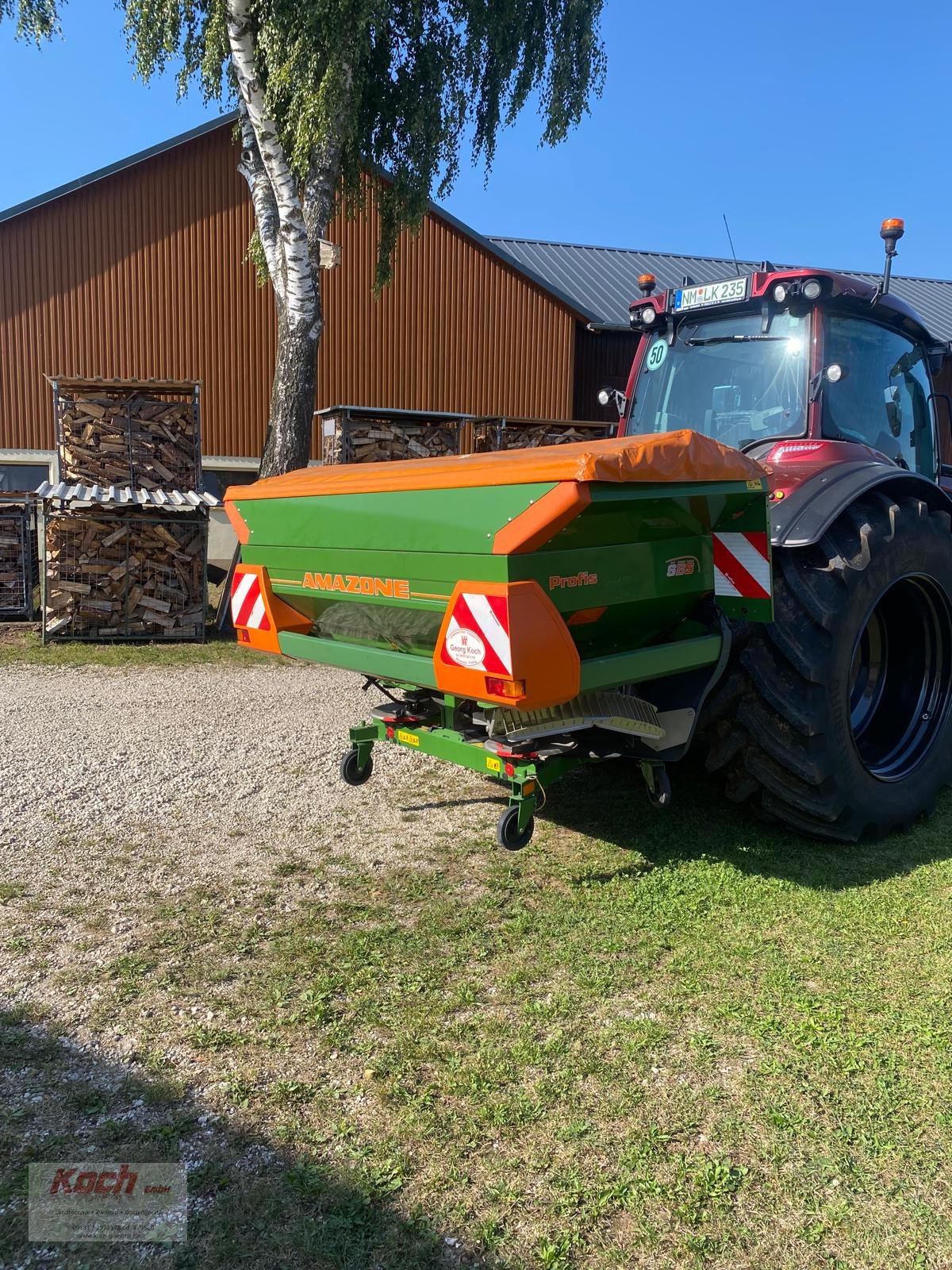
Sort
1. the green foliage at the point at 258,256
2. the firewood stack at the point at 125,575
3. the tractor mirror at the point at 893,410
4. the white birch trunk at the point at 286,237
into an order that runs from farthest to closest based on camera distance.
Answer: the green foliage at the point at 258,256 < the white birch trunk at the point at 286,237 < the firewood stack at the point at 125,575 < the tractor mirror at the point at 893,410

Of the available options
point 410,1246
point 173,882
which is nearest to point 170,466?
point 173,882

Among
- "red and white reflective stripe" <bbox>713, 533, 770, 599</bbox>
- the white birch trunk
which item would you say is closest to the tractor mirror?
"red and white reflective stripe" <bbox>713, 533, 770, 599</bbox>

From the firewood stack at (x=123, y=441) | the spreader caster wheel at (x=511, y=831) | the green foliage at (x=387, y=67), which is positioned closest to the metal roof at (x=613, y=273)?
the green foliage at (x=387, y=67)

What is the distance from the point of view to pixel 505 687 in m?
2.96

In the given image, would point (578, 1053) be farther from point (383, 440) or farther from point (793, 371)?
point (383, 440)

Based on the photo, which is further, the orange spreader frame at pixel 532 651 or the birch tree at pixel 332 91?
the birch tree at pixel 332 91

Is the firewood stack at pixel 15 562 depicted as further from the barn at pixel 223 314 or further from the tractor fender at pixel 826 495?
the tractor fender at pixel 826 495

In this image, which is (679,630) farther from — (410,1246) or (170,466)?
(170,466)

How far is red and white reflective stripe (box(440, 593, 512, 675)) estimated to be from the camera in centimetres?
289

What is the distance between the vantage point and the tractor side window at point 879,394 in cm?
426

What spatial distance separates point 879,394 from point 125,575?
7167 mm

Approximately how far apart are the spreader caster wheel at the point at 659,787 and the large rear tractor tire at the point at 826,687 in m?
0.22

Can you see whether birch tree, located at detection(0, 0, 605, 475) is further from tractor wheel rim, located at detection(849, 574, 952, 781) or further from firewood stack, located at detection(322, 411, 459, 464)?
tractor wheel rim, located at detection(849, 574, 952, 781)

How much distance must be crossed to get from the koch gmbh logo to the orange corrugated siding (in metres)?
14.7
